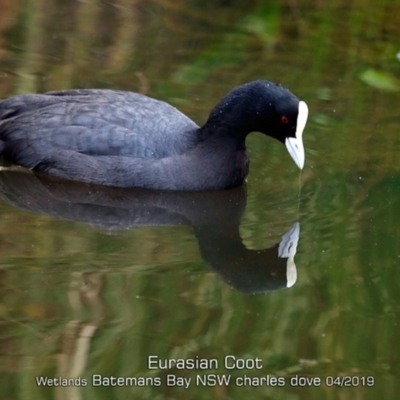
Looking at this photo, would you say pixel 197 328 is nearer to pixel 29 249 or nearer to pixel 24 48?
pixel 29 249

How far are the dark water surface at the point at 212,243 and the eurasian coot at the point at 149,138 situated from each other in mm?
123

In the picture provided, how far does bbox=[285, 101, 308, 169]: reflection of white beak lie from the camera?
680 cm

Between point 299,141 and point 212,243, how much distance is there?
3.44ft

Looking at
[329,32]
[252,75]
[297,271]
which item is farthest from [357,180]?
[329,32]

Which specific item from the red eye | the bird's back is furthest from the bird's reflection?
the red eye

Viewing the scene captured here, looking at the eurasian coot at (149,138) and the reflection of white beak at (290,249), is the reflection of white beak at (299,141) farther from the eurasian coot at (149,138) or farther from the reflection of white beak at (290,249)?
the reflection of white beak at (290,249)

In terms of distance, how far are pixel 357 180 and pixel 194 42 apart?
2.83 metres

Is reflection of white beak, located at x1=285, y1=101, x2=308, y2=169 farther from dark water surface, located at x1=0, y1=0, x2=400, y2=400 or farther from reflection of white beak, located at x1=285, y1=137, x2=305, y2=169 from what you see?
dark water surface, located at x1=0, y1=0, x2=400, y2=400

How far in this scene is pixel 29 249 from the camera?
583 cm

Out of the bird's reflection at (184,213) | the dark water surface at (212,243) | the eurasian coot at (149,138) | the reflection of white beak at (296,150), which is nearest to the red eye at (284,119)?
the eurasian coot at (149,138)

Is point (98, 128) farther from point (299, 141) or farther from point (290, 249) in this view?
point (290, 249)

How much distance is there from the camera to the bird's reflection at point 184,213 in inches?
233

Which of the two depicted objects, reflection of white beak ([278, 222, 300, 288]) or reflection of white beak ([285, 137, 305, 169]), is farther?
reflection of white beak ([285, 137, 305, 169])

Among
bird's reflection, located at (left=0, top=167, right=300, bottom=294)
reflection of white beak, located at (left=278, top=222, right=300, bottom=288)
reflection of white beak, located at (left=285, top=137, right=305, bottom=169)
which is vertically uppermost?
reflection of white beak, located at (left=285, top=137, right=305, bottom=169)
